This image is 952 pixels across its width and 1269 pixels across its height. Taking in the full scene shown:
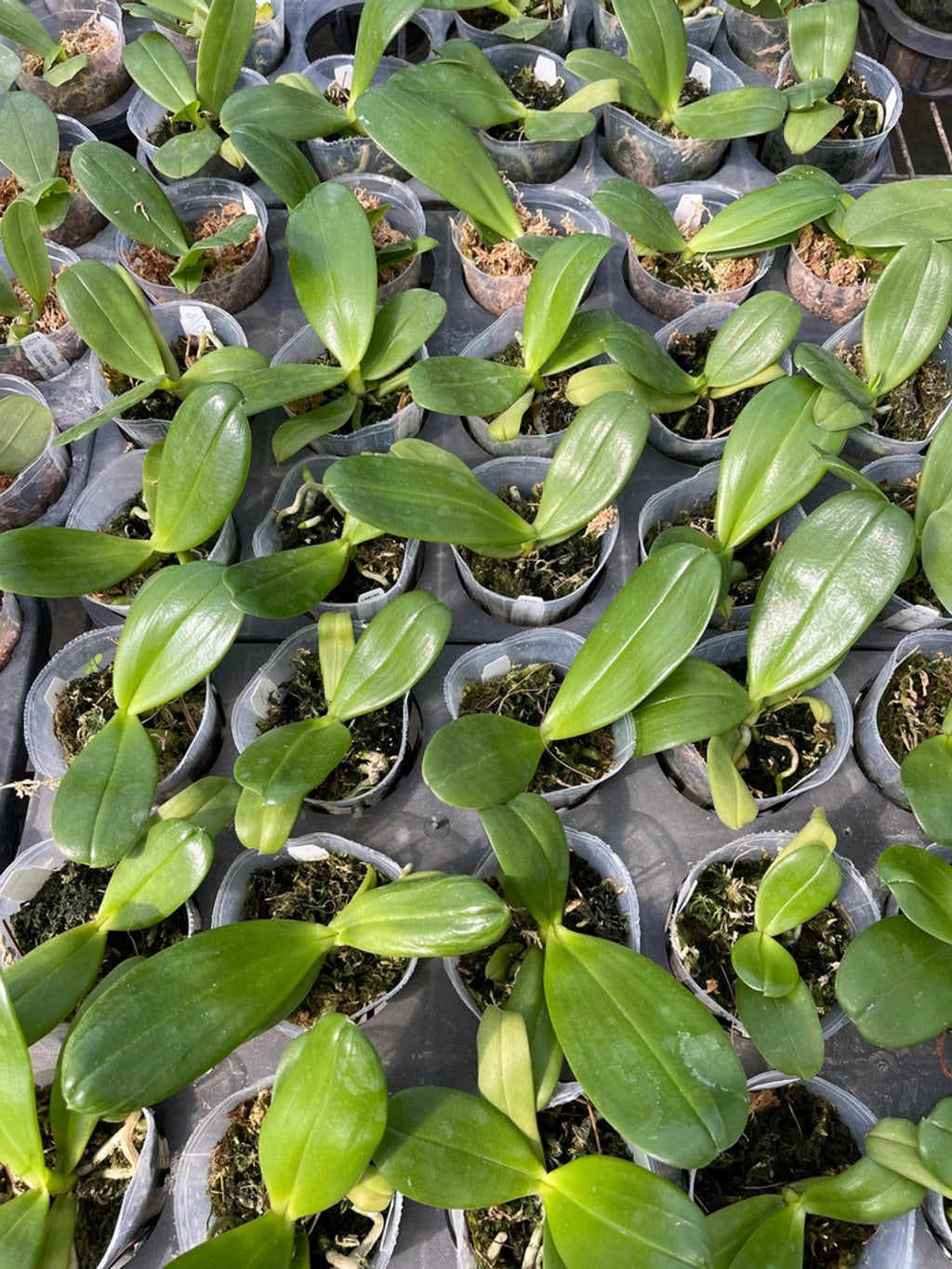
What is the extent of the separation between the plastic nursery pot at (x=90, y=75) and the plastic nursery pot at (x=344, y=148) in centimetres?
38

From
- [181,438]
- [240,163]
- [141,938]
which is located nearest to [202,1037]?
[141,938]

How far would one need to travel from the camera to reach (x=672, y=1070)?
0.77 metres

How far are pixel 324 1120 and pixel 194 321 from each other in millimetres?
1120

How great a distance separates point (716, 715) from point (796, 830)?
290 millimetres

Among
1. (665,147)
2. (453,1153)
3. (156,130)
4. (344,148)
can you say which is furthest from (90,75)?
(453,1153)

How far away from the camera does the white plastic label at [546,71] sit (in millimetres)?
1612

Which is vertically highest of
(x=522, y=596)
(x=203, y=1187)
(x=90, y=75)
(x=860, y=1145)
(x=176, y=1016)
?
(x=90, y=75)

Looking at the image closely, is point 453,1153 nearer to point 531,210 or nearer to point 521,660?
point 521,660

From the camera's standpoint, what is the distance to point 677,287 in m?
1.43

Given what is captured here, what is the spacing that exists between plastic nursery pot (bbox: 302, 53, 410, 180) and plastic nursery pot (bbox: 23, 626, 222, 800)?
3.02 feet

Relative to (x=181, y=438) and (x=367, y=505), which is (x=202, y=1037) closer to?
(x=367, y=505)


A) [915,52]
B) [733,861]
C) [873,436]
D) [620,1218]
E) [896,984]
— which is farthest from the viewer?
[915,52]

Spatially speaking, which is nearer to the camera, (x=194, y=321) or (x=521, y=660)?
(x=521, y=660)

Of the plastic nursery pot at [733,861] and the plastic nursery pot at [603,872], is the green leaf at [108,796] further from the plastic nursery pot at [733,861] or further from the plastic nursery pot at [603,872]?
the plastic nursery pot at [733,861]
